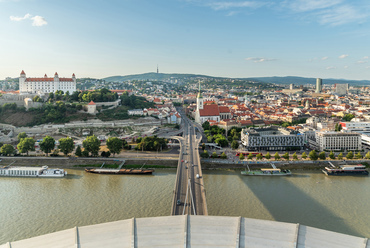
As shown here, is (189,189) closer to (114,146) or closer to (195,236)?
(195,236)

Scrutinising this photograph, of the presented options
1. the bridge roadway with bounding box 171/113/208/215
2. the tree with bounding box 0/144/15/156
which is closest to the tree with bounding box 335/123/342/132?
the bridge roadway with bounding box 171/113/208/215

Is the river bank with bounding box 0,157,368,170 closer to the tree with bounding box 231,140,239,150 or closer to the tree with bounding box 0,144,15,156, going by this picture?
the tree with bounding box 0,144,15,156

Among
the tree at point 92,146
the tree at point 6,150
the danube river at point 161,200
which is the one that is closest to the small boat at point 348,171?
the danube river at point 161,200

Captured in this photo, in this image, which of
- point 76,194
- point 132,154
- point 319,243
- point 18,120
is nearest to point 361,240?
point 319,243

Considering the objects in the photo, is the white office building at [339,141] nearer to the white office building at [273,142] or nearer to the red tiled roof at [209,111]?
the white office building at [273,142]

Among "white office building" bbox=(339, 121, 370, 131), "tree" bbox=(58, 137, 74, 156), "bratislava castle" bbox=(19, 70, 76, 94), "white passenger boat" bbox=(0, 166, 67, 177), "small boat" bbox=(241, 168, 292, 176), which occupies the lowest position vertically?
"white passenger boat" bbox=(0, 166, 67, 177)

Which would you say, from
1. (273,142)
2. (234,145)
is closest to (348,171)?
(273,142)
